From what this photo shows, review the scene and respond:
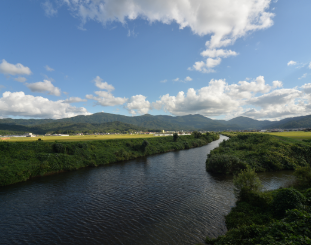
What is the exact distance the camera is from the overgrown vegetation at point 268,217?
1065 centimetres

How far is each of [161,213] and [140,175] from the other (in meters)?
20.5

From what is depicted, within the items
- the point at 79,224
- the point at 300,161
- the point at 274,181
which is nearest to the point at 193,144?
the point at 300,161

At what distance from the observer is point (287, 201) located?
1667cm

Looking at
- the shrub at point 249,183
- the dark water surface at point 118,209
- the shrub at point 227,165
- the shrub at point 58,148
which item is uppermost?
the shrub at point 58,148

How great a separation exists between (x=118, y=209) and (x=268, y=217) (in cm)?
2060

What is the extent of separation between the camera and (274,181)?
3444cm

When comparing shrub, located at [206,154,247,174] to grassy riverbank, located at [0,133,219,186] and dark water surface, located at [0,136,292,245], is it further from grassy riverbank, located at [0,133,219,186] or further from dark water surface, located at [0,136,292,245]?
grassy riverbank, located at [0,133,219,186]

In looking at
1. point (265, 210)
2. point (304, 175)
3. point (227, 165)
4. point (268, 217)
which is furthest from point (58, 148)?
point (304, 175)

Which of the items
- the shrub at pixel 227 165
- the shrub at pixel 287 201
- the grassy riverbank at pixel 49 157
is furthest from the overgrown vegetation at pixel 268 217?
the grassy riverbank at pixel 49 157

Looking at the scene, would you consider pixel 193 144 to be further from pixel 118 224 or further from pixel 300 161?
pixel 118 224

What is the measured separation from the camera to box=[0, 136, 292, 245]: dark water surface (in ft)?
59.9

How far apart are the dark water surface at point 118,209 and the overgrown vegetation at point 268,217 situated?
2.76 metres

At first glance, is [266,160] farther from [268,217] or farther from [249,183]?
[268,217]

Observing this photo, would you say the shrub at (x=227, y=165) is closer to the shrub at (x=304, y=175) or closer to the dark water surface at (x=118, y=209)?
the dark water surface at (x=118, y=209)
